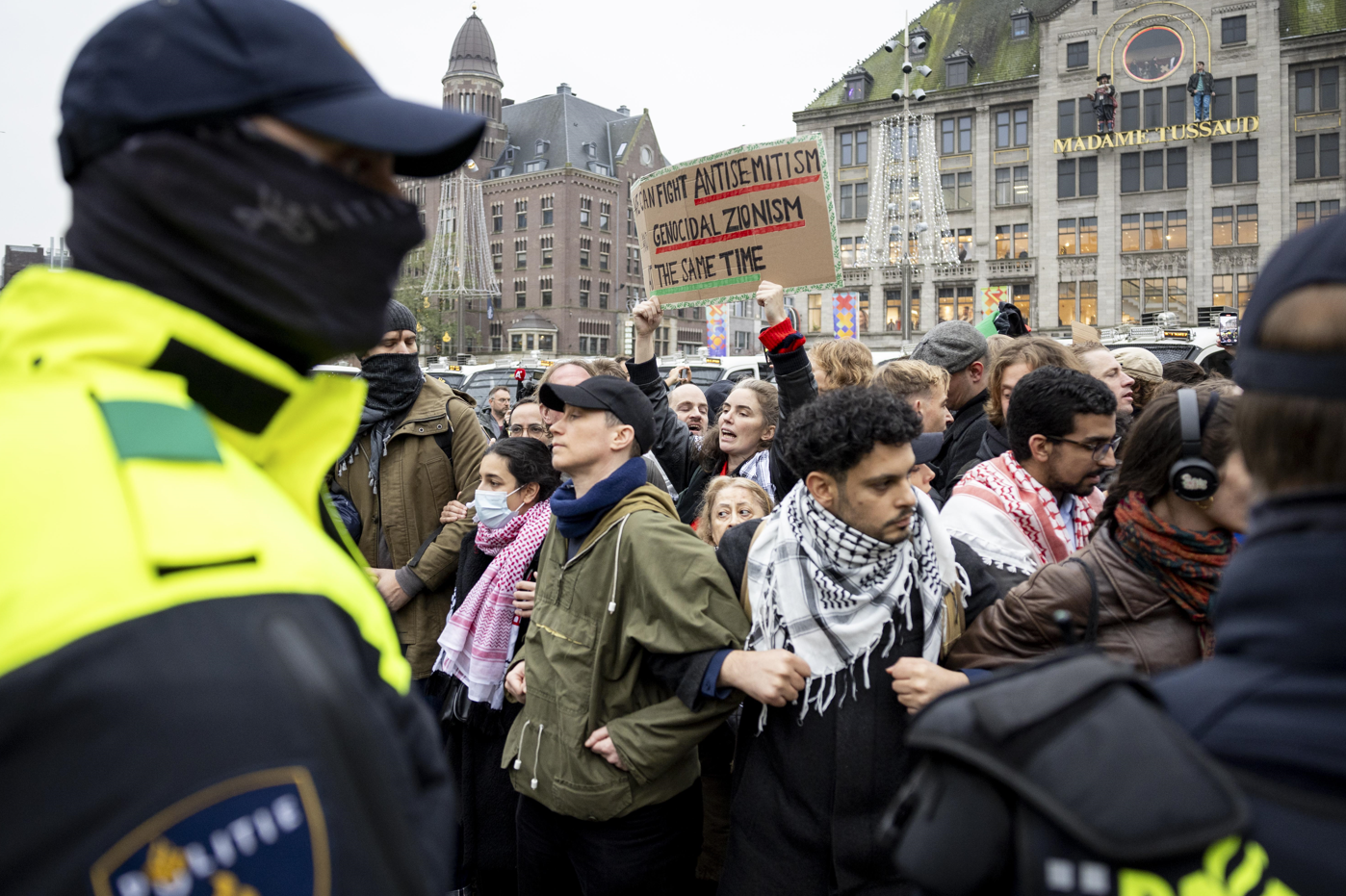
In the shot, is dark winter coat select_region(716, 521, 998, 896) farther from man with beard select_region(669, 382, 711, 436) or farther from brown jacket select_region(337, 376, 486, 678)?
man with beard select_region(669, 382, 711, 436)

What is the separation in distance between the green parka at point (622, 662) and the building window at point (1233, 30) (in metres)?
49.7

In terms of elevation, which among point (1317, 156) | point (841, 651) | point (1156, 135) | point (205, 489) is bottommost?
point (841, 651)

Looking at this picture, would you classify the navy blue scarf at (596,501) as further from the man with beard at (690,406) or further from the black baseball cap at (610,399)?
the man with beard at (690,406)

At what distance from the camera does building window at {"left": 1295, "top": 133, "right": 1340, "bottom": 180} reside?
40531 millimetres

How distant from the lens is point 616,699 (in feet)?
10.2

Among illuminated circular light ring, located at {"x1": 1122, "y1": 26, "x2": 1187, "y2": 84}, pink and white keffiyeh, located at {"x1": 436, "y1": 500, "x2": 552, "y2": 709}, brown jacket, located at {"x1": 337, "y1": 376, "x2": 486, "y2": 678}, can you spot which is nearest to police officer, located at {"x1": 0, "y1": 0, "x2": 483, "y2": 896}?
pink and white keffiyeh, located at {"x1": 436, "y1": 500, "x2": 552, "y2": 709}

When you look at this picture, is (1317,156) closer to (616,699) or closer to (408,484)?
(408,484)

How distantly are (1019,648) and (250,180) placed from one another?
2404 mm

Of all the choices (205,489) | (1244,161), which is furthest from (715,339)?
(205,489)

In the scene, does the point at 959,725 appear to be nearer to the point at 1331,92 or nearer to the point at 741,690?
the point at 741,690

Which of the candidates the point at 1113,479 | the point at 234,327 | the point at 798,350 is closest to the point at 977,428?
the point at 798,350

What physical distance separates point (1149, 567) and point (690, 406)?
487 cm

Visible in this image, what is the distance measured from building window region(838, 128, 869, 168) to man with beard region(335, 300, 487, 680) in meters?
48.1

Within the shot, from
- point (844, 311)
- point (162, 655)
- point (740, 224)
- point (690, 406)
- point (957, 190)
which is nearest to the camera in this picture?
point (162, 655)
